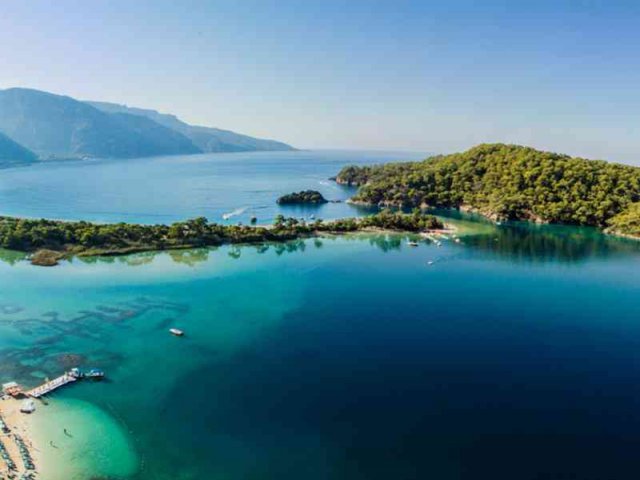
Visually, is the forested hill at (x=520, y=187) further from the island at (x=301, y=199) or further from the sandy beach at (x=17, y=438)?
the sandy beach at (x=17, y=438)

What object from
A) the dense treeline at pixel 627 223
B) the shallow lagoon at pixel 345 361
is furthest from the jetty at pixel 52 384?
the dense treeline at pixel 627 223

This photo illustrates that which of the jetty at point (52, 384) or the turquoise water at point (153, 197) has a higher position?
the turquoise water at point (153, 197)

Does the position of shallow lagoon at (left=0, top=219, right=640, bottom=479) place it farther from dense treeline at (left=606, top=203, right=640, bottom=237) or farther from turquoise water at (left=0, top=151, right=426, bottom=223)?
turquoise water at (left=0, top=151, right=426, bottom=223)

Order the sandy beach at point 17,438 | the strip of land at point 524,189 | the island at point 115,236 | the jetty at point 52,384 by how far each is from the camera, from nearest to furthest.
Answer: the sandy beach at point 17,438
the jetty at point 52,384
the island at point 115,236
the strip of land at point 524,189

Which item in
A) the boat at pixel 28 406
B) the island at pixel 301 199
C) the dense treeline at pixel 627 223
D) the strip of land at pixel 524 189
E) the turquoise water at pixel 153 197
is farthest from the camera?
the island at pixel 301 199

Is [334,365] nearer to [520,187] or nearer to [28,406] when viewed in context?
[28,406]

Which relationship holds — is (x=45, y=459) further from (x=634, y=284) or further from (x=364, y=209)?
(x=364, y=209)

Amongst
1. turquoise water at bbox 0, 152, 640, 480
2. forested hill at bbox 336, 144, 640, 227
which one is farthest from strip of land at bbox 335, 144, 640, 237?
turquoise water at bbox 0, 152, 640, 480

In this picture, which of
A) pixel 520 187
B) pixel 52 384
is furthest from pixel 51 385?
pixel 520 187

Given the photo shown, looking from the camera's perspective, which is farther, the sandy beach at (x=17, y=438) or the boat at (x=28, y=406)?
the boat at (x=28, y=406)
